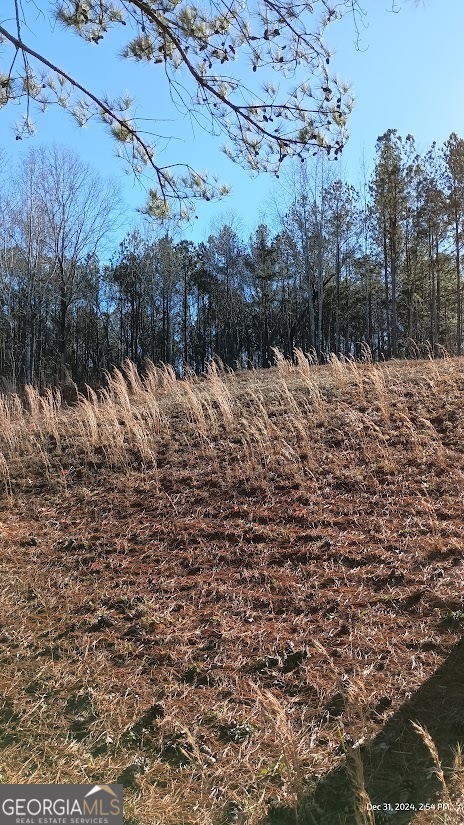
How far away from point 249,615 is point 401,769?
1.41 metres

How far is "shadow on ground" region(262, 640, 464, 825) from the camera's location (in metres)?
2.16

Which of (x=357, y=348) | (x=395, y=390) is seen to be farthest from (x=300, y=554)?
(x=357, y=348)

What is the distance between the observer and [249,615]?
358 centimetres

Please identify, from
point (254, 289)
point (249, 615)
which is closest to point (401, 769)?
point (249, 615)
